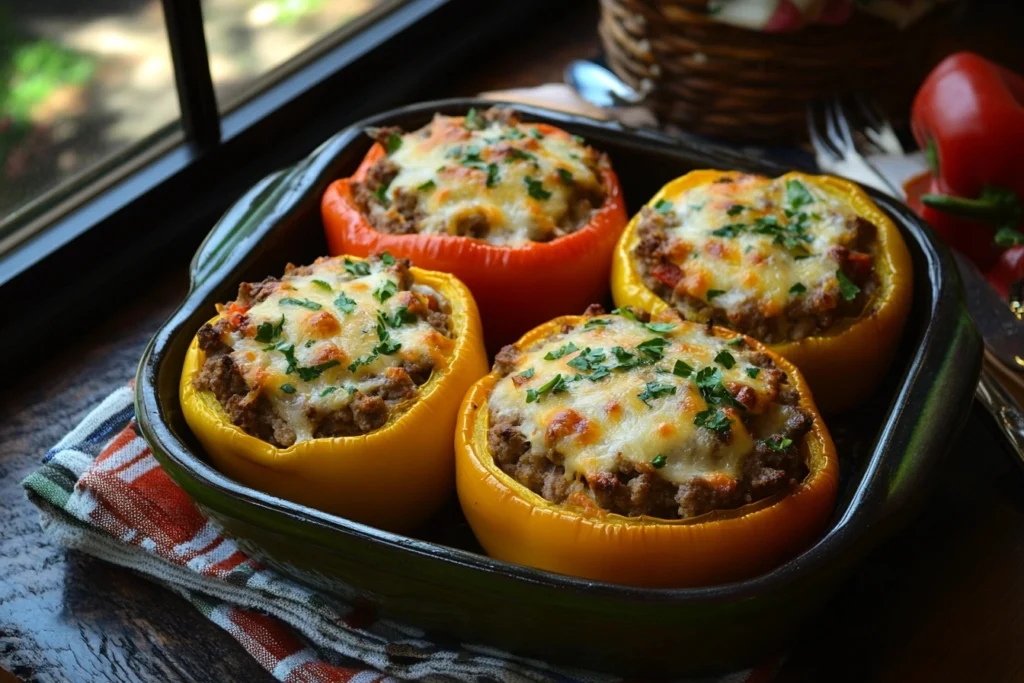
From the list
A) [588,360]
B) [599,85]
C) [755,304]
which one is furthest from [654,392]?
[599,85]

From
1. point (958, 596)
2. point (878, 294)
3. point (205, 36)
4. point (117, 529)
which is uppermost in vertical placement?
point (205, 36)

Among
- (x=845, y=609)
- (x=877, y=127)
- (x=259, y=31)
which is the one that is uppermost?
(x=259, y=31)

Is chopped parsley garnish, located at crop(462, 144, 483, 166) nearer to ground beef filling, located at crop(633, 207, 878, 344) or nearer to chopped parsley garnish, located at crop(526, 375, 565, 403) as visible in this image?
ground beef filling, located at crop(633, 207, 878, 344)

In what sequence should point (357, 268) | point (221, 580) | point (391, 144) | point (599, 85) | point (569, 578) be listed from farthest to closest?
point (599, 85) → point (391, 144) → point (357, 268) → point (221, 580) → point (569, 578)

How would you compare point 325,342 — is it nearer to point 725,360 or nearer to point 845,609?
point 725,360

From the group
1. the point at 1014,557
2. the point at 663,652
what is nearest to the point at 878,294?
the point at 1014,557

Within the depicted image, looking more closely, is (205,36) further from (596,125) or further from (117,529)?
(117,529)

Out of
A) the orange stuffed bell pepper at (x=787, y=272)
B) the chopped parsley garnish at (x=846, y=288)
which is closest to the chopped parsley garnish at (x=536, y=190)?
the orange stuffed bell pepper at (x=787, y=272)
